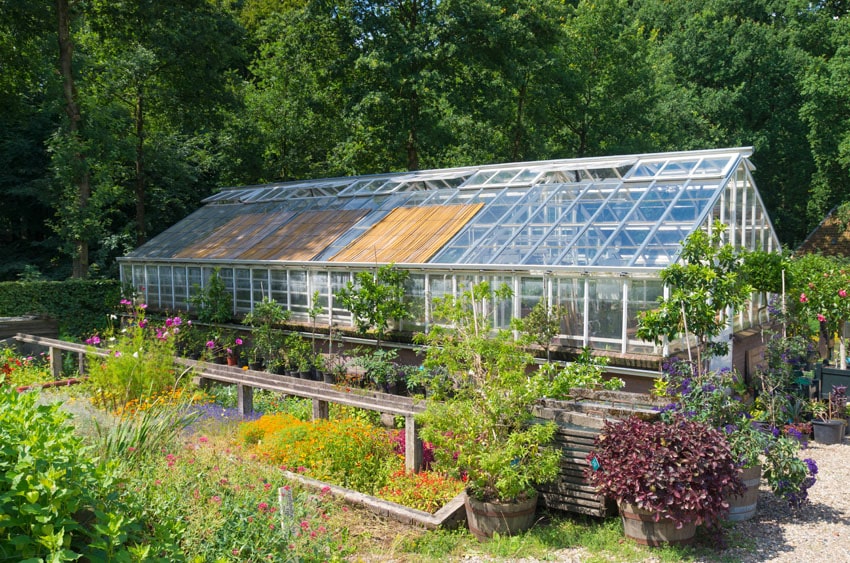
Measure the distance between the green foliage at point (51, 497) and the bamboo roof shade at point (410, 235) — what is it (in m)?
9.49

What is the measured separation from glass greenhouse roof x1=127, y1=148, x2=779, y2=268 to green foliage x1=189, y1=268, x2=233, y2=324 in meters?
0.70

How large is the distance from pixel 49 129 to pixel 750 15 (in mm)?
30974

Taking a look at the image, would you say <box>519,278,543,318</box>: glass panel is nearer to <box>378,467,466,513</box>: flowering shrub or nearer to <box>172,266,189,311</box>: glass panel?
<box>378,467,466,513</box>: flowering shrub

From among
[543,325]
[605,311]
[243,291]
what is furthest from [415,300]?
[243,291]

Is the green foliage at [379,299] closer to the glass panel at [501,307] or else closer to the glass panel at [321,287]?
the glass panel at [321,287]

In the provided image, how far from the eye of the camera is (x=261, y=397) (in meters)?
10.5

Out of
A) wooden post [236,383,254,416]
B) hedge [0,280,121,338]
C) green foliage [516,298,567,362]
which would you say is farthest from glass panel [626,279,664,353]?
hedge [0,280,121,338]

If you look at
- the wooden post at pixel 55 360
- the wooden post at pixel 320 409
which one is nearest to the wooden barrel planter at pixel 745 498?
the wooden post at pixel 320 409

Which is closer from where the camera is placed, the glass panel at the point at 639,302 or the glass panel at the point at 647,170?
the glass panel at the point at 639,302

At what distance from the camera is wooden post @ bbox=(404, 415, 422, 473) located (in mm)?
7098

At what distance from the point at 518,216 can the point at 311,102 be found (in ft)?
44.1

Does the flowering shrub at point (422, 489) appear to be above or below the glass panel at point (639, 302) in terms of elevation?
below

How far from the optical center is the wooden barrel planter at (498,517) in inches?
237

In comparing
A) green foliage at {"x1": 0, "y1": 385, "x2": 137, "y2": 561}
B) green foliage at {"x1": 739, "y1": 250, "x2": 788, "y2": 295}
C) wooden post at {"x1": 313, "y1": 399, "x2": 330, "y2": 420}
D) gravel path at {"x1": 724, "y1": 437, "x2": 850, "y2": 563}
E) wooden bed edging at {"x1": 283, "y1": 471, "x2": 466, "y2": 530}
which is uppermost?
green foliage at {"x1": 739, "y1": 250, "x2": 788, "y2": 295}
